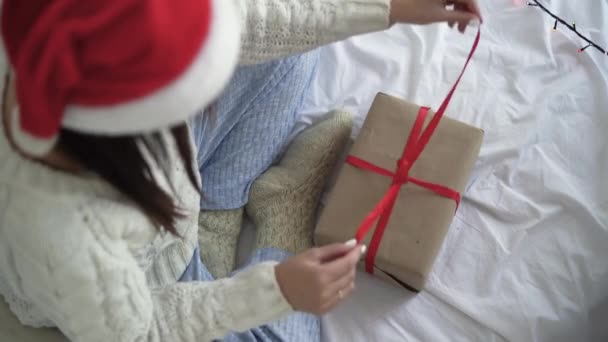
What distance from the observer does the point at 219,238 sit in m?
0.82

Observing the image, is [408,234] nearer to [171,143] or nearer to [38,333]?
[171,143]

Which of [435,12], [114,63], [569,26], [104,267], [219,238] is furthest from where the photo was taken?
[569,26]

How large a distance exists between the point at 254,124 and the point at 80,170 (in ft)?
1.28

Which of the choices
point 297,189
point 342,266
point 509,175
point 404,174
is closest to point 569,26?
Answer: point 509,175

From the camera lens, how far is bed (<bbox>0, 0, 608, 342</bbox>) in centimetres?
77

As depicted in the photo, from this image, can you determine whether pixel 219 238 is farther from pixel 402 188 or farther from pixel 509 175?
pixel 509 175

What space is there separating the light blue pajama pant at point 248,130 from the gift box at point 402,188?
0.12m

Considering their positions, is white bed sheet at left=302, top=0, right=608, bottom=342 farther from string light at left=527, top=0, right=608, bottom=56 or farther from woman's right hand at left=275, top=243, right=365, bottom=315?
woman's right hand at left=275, top=243, right=365, bottom=315

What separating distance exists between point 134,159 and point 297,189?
0.43 meters

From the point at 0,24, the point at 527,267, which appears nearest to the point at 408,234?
the point at 527,267

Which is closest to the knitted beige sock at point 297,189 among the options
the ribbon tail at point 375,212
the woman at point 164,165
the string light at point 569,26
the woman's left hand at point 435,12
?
the woman at point 164,165

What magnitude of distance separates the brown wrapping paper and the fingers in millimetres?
154

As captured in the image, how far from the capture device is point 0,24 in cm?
40

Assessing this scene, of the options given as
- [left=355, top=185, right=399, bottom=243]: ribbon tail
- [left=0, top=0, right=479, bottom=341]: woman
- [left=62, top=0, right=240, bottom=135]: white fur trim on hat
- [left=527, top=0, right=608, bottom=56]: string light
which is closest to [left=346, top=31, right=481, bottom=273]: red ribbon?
[left=355, top=185, right=399, bottom=243]: ribbon tail
